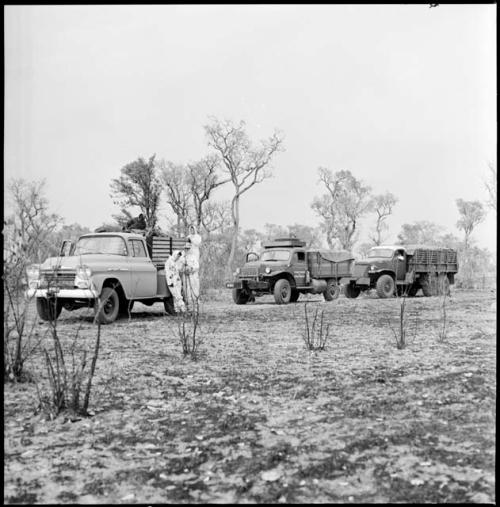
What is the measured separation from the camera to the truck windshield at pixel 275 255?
52.4 feet

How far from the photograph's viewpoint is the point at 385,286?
17.9m

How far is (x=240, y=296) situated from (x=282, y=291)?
1.16 m

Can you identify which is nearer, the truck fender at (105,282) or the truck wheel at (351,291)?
the truck fender at (105,282)

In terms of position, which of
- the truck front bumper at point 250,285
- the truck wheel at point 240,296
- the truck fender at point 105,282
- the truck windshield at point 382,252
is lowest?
the truck wheel at point 240,296

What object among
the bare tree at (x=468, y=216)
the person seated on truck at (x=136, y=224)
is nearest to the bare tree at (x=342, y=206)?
the bare tree at (x=468, y=216)

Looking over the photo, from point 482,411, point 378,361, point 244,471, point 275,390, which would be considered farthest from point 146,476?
point 378,361

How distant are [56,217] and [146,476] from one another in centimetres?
225

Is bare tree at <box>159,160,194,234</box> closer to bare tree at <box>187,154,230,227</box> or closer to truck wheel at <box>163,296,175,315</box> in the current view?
bare tree at <box>187,154,230,227</box>

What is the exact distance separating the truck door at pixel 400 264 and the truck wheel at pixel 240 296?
16.7 ft

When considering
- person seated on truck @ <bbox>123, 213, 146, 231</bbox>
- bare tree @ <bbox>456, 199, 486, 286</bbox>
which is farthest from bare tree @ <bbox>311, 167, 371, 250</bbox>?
person seated on truck @ <bbox>123, 213, 146, 231</bbox>

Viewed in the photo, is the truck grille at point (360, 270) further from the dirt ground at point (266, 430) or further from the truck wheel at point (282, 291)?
the dirt ground at point (266, 430)

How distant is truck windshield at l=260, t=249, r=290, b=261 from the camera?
1597 cm

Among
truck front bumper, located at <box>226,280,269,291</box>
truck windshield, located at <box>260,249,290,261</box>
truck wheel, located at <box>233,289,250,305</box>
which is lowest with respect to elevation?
truck wheel, located at <box>233,289,250,305</box>

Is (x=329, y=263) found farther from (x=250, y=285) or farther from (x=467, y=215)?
(x=467, y=215)
